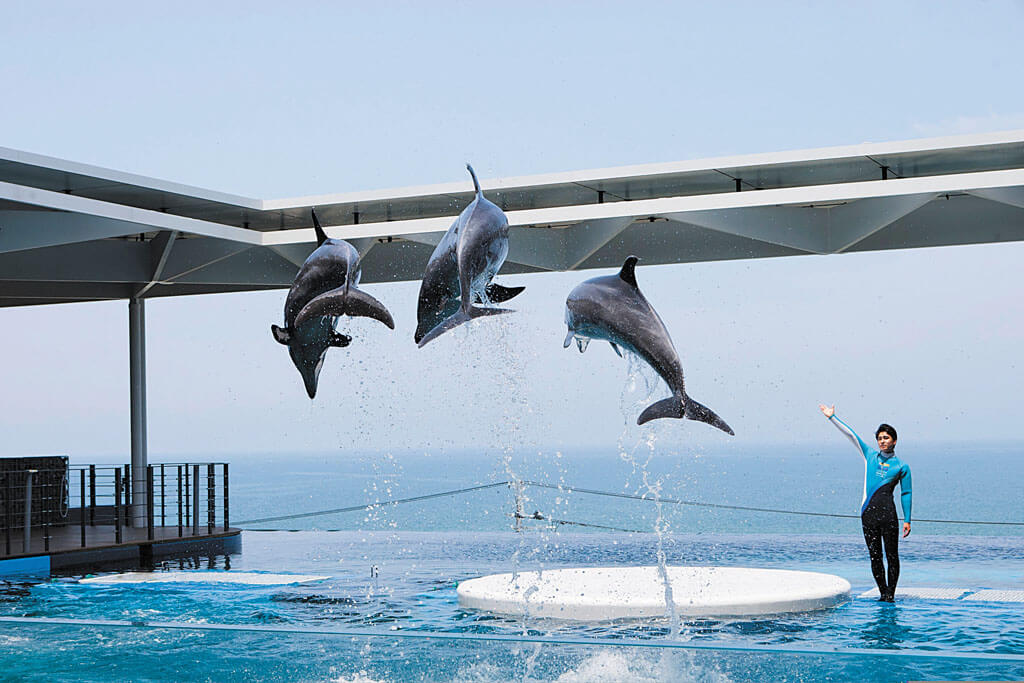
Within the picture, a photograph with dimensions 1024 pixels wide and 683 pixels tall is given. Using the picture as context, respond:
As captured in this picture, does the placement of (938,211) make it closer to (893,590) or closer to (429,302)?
(893,590)

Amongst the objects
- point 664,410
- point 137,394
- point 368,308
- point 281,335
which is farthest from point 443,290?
point 137,394

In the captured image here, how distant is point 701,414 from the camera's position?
6098mm

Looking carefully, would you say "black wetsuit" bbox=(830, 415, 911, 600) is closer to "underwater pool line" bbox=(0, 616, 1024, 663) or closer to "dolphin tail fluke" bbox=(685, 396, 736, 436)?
"dolphin tail fluke" bbox=(685, 396, 736, 436)

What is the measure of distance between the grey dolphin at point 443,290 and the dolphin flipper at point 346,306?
0.38 metres

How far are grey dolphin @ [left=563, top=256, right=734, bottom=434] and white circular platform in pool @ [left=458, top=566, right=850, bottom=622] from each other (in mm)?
2084

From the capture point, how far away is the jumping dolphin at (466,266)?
6.12 meters

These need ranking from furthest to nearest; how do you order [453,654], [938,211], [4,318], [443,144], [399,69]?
[4,318], [938,211], [399,69], [443,144], [453,654]

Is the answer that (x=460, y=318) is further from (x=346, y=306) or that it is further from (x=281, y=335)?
(x=281, y=335)

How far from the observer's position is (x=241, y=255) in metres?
12.5

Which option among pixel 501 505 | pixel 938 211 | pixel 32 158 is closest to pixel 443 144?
pixel 32 158

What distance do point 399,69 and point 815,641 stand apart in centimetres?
481

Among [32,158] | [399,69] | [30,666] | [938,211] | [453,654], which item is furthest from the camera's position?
[938,211]

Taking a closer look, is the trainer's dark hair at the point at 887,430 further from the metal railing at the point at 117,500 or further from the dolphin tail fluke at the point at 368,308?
the metal railing at the point at 117,500

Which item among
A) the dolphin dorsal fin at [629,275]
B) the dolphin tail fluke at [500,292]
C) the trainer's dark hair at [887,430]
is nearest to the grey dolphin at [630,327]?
the dolphin dorsal fin at [629,275]
